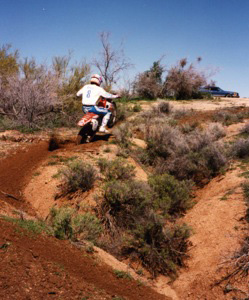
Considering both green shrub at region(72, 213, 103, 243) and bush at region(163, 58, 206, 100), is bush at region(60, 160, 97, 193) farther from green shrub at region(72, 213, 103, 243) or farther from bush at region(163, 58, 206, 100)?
bush at region(163, 58, 206, 100)

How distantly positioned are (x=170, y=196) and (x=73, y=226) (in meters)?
3.16

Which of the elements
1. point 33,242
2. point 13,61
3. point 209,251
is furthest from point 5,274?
point 13,61

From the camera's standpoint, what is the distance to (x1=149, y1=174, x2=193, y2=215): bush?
6795 millimetres

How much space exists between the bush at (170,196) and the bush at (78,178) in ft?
5.40

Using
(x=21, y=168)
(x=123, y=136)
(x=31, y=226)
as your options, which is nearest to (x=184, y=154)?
(x=123, y=136)

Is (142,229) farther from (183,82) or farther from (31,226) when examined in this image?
(183,82)

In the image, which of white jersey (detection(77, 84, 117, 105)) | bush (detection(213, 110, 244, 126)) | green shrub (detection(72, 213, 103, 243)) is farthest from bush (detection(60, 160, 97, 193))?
bush (detection(213, 110, 244, 126))

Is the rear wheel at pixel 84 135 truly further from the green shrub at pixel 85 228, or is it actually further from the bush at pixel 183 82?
the bush at pixel 183 82

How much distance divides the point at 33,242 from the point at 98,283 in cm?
105

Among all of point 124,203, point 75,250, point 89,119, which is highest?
point 89,119

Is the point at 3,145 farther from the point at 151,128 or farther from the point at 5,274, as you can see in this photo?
the point at 5,274

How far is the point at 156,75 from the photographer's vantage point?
27578mm

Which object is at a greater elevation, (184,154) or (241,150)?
(241,150)

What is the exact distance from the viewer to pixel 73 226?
472 cm
